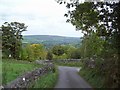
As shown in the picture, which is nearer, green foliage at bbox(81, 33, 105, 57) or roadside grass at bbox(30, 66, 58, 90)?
roadside grass at bbox(30, 66, 58, 90)

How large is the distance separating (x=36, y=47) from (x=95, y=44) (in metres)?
68.8

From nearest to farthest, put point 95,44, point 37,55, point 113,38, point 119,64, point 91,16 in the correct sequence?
point 119,64
point 113,38
point 91,16
point 95,44
point 37,55

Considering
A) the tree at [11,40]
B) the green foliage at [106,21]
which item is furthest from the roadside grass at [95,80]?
the tree at [11,40]

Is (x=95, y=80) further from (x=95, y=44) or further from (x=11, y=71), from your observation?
(x=95, y=44)

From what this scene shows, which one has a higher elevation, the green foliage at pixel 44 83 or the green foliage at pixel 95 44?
the green foliage at pixel 95 44

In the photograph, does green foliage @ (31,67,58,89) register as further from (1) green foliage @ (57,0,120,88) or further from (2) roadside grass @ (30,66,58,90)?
(1) green foliage @ (57,0,120,88)

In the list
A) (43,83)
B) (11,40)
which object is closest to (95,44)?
(43,83)

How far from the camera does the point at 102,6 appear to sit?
2741 cm

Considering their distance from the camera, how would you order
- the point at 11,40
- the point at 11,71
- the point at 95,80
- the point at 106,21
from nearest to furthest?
the point at 106,21 < the point at 95,80 < the point at 11,71 < the point at 11,40

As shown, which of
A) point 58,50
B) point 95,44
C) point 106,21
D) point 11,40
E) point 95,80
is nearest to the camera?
point 106,21

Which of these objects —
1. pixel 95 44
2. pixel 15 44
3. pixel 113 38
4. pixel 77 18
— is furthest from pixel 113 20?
pixel 15 44

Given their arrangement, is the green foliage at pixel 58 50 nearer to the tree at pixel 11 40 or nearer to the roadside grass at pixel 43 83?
the tree at pixel 11 40

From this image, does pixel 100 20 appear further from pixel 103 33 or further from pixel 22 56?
pixel 22 56

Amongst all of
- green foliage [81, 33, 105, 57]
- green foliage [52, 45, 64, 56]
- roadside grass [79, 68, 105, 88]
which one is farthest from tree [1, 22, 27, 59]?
roadside grass [79, 68, 105, 88]
